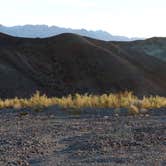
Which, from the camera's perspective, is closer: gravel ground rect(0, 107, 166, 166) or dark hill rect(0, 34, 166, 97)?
gravel ground rect(0, 107, 166, 166)

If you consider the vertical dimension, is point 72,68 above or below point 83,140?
below

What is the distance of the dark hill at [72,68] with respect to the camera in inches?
2016

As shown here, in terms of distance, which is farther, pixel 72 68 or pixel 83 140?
pixel 72 68

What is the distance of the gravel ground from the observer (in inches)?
419

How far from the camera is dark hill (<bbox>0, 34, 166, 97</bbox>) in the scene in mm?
51219

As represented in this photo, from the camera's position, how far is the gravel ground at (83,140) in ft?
34.9

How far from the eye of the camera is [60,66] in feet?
192

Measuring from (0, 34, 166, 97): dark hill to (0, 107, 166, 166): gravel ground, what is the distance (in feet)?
96.2

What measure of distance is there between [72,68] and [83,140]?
45741 mm

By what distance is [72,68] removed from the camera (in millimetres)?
58406

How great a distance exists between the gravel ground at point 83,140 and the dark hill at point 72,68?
29.3 metres

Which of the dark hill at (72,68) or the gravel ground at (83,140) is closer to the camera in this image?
the gravel ground at (83,140)

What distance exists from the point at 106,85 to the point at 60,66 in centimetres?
647

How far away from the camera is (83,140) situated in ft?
41.8
